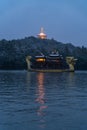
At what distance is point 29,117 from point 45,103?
22.5 ft

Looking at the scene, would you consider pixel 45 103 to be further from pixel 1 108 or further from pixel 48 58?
pixel 48 58

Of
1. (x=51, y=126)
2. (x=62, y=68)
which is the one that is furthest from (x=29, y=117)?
(x=62, y=68)

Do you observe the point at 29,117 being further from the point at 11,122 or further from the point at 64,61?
the point at 64,61

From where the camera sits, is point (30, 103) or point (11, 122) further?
point (30, 103)

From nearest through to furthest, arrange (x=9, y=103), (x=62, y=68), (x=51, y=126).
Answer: (x=51, y=126) → (x=9, y=103) → (x=62, y=68)

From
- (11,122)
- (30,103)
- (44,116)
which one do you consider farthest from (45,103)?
(11,122)

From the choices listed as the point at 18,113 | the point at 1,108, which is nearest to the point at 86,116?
the point at 18,113

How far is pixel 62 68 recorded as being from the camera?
169000 mm

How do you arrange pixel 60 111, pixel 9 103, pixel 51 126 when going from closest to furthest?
pixel 51 126 → pixel 60 111 → pixel 9 103

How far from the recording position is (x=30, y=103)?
2889 centimetres

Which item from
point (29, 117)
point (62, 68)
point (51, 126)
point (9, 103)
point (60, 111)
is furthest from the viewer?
point (62, 68)

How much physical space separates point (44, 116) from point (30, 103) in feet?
20.3

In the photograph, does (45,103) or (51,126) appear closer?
(51,126)

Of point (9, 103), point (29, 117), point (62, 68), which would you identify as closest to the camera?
point (29, 117)
